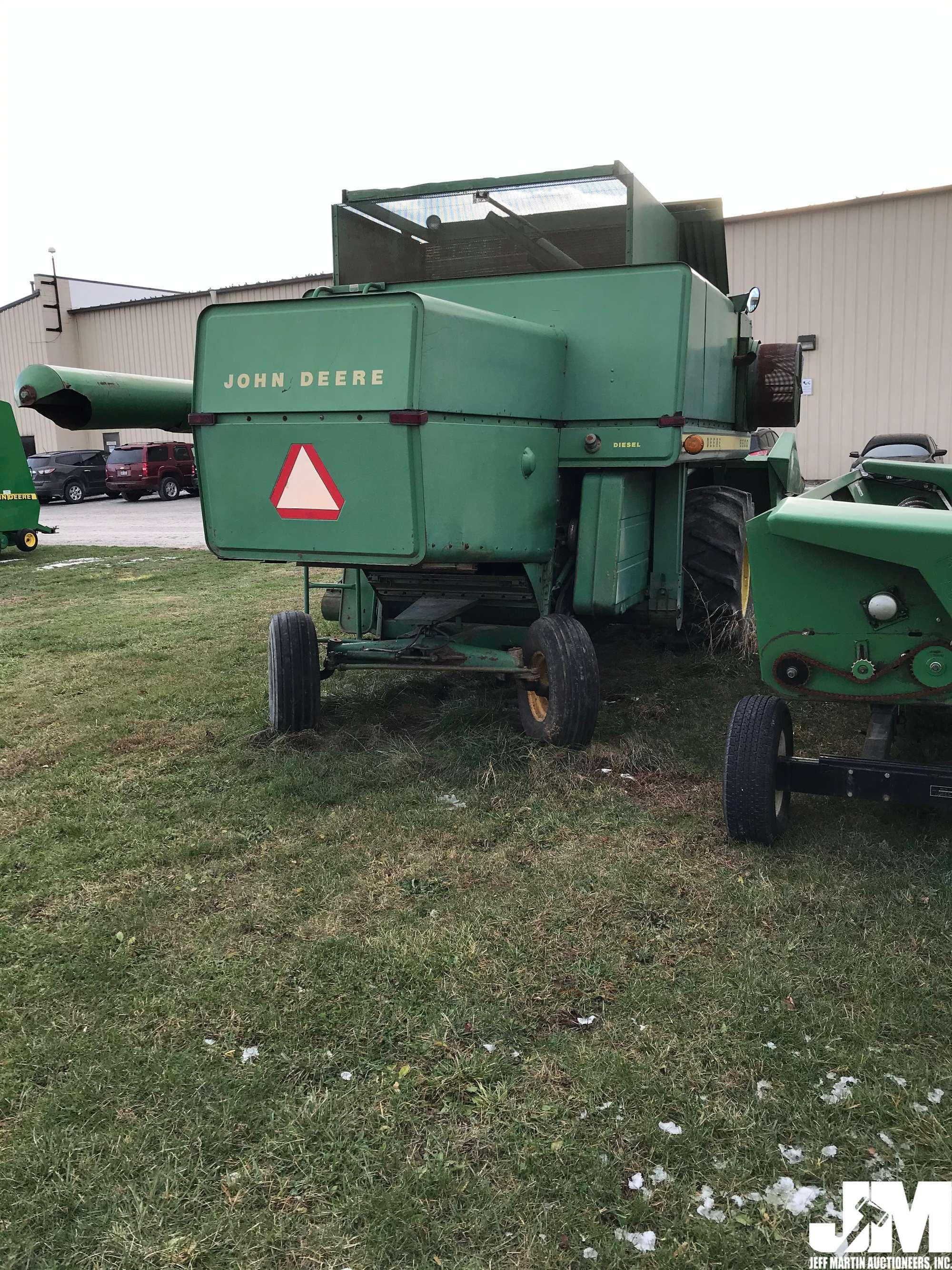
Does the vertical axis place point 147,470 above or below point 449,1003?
above

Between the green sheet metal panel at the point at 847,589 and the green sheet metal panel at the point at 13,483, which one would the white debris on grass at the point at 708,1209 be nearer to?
the green sheet metal panel at the point at 847,589

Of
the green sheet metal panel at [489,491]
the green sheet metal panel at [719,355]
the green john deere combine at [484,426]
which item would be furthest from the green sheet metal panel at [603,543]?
the green sheet metal panel at [719,355]

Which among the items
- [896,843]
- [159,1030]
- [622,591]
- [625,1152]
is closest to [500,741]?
[622,591]

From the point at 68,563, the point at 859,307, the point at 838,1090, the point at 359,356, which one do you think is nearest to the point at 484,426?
the point at 359,356

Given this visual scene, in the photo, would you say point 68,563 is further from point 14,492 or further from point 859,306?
point 859,306

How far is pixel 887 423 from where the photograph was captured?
1886cm

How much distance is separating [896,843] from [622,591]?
1913 millimetres

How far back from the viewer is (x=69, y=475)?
2684 cm

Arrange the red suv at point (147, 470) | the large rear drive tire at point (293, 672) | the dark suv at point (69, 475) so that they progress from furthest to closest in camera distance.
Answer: the dark suv at point (69, 475), the red suv at point (147, 470), the large rear drive tire at point (293, 672)

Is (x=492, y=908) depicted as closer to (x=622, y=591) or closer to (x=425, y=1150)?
(x=425, y=1150)

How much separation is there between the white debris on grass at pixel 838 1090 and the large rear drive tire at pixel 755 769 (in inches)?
47.7

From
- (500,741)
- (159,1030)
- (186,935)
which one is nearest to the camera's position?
(159,1030)

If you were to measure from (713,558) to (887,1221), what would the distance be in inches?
175

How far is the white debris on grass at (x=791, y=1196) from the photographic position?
83.6 inches
